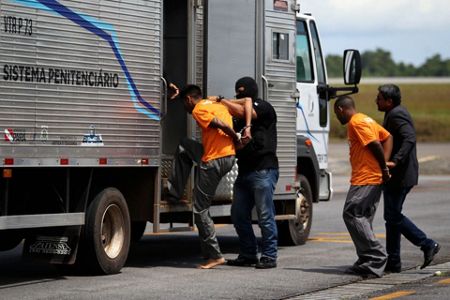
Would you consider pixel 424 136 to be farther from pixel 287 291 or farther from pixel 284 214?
pixel 287 291

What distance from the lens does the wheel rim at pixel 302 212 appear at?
15859 mm

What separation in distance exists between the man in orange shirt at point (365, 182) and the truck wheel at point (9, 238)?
10.8 ft

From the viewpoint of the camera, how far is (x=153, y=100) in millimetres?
12969

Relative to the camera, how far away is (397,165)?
1258 centimetres

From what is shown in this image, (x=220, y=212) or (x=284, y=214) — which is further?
(x=284, y=214)

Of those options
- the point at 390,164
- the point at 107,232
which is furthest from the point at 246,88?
the point at 107,232

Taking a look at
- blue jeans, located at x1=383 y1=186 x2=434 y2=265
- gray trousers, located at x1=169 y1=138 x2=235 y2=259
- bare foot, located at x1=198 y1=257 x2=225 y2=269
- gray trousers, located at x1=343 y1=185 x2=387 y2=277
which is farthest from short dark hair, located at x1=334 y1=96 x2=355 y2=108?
bare foot, located at x1=198 y1=257 x2=225 y2=269

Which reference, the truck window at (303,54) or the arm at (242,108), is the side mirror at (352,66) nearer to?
the truck window at (303,54)

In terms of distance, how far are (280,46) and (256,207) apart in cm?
267

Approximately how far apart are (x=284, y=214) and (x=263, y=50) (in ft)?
6.81

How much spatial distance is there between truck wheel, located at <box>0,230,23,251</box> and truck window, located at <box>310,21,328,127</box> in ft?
17.1

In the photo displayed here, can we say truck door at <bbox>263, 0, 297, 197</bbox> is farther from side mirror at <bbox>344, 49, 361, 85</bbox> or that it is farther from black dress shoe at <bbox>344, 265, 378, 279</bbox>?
black dress shoe at <bbox>344, 265, 378, 279</bbox>

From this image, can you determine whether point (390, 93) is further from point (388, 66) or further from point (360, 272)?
point (388, 66)

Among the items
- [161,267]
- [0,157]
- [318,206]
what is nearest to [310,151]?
[161,267]
